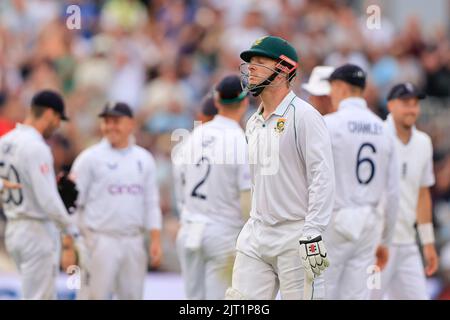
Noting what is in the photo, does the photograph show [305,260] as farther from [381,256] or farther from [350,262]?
[381,256]

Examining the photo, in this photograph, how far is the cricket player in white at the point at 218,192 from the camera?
452 inches

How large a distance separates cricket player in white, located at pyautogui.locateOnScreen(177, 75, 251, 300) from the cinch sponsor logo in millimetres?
628

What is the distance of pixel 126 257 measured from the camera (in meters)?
12.0

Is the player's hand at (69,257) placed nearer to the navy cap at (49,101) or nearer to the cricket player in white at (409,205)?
the navy cap at (49,101)

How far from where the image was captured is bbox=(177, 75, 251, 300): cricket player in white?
11484 mm

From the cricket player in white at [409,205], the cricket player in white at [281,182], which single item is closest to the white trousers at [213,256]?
the cricket player in white at [409,205]

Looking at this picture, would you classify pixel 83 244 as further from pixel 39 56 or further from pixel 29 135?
pixel 39 56

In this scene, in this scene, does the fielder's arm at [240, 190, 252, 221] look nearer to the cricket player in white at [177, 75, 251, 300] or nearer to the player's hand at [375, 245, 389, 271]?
the cricket player in white at [177, 75, 251, 300]

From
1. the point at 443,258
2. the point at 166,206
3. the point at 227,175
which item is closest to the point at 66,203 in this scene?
the point at 227,175

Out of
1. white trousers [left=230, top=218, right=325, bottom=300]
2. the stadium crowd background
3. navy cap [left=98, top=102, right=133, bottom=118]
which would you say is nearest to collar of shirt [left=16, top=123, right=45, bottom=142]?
navy cap [left=98, top=102, right=133, bottom=118]

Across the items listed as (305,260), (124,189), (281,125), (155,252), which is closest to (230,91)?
(124,189)
